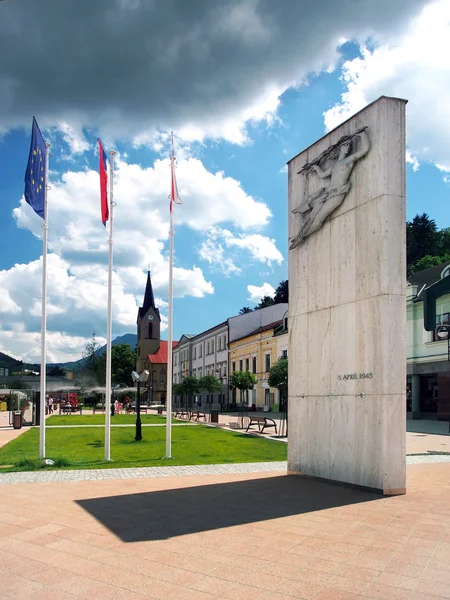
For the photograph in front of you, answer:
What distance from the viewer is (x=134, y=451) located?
59.8 ft

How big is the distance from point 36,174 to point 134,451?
28.6 ft

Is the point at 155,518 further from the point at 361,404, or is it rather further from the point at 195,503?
the point at 361,404

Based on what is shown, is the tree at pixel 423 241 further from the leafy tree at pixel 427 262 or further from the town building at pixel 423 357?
the town building at pixel 423 357

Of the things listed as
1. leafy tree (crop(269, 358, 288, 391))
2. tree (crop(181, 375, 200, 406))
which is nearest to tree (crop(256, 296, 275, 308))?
tree (crop(181, 375, 200, 406))

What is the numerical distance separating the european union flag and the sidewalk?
7.46m

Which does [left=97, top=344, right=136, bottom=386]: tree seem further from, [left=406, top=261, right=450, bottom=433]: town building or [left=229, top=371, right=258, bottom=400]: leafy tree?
[left=406, top=261, right=450, bottom=433]: town building

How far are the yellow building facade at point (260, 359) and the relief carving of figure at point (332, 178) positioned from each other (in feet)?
138

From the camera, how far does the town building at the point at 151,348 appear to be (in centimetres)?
11006

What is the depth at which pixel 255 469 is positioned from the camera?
14.1 metres

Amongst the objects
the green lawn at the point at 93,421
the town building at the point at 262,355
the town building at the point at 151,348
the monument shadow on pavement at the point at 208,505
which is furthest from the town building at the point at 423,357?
the town building at the point at 151,348

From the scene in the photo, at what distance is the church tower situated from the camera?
11706 centimetres

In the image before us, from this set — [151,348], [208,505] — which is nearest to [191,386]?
[208,505]

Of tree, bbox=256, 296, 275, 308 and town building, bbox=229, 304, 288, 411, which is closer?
town building, bbox=229, 304, 288, 411

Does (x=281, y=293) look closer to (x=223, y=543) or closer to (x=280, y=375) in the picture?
(x=280, y=375)
